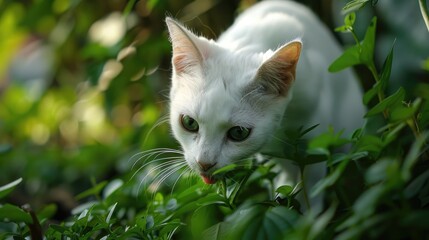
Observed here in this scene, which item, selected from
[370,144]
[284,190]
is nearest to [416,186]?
[370,144]

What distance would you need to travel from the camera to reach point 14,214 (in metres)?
1.18

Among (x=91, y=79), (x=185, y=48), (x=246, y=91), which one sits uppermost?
(x=185, y=48)

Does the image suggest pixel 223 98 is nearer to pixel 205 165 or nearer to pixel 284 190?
pixel 205 165

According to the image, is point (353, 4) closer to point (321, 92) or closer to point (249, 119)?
point (249, 119)

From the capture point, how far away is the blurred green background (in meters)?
2.14

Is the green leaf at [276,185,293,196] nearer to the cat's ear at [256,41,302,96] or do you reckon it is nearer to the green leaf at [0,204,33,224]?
the cat's ear at [256,41,302,96]

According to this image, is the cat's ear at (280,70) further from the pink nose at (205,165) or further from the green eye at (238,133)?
the pink nose at (205,165)

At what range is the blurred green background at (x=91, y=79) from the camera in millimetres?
2139

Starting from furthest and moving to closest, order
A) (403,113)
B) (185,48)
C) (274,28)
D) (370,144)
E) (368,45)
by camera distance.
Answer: (274,28) → (185,48) → (368,45) → (370,144) → (403,113)

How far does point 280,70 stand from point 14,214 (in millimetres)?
702

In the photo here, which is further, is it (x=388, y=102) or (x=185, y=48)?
(x=185, y=48)

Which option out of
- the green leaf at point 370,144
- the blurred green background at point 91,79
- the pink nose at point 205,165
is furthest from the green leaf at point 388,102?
the blurred green background at point 91,79

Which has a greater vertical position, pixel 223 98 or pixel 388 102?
pixel 388 102

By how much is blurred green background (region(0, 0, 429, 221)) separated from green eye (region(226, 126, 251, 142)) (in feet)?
1.80
